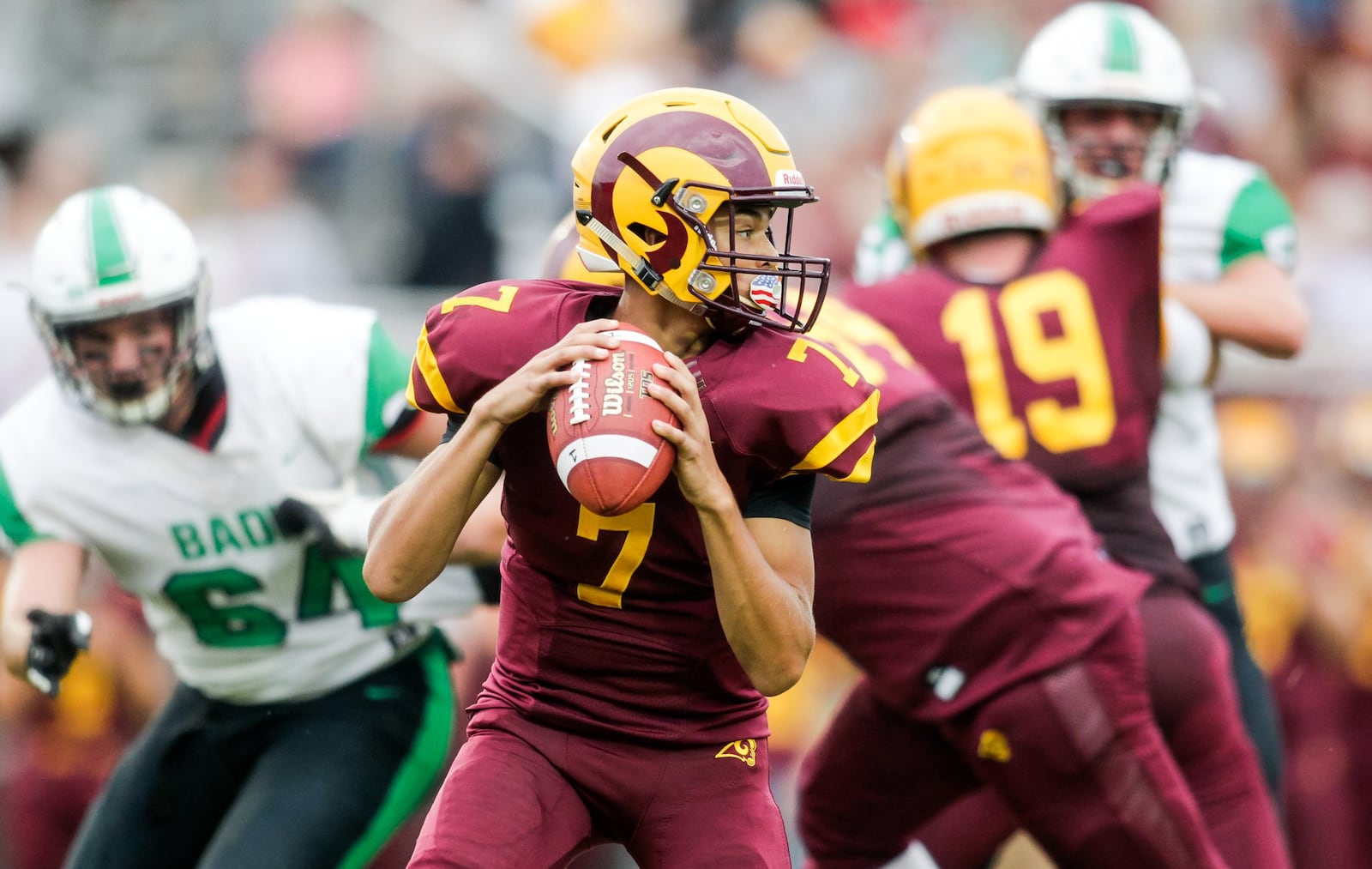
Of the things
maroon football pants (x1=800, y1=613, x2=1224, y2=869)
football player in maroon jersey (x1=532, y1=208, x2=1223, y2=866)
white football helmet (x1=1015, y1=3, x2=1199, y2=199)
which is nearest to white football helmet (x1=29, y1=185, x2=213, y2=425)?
football player in maroon jersey (x1=532, y1=208, x2=1223, y2=866)

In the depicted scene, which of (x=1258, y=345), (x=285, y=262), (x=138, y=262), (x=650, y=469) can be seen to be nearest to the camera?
(x=650, y=469)

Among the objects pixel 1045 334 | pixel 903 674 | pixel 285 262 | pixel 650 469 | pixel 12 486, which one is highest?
pixel 650 469

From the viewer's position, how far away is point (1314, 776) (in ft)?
21.1

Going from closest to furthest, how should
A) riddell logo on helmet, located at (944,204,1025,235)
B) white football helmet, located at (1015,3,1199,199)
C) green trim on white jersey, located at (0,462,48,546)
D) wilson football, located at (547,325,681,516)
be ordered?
wilson football, located at (547,325,681,516) < green trim on white jersey, located at (0,462,48,546) < riddell logo on helmet, located at (944,204,1025,235) < white football helmet, located at (1015,3,1199,199)

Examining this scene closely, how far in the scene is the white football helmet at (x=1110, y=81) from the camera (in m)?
4.93

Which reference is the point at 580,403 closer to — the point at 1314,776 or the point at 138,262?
the point at 138,262

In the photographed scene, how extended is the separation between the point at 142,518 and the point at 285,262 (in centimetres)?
444

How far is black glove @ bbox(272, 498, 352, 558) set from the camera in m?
4.06

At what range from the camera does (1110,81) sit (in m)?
4.94

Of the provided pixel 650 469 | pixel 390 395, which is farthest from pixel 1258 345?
pixel 650 469

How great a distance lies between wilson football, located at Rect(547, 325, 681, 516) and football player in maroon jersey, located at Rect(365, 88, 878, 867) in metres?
0.04

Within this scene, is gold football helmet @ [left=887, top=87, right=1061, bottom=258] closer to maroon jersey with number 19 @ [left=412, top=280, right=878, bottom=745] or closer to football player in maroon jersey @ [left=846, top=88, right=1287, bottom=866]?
football player in maroon jersey @ [left=846, top=88, right=1287, bottom=866]

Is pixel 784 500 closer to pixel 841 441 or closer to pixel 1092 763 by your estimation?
Result: pixel 841 441

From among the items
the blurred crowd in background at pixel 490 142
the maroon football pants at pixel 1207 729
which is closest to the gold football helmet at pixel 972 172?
the maroon football pants at pixel 1207 729
